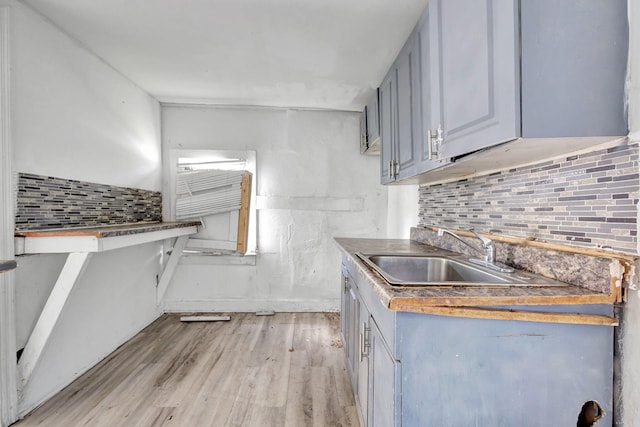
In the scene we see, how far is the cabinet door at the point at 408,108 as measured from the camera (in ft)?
5.46

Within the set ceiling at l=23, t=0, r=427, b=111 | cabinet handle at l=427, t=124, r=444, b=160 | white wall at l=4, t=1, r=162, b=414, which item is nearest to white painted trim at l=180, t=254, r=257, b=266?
white wall at l=4, t=1, r=162, b=414

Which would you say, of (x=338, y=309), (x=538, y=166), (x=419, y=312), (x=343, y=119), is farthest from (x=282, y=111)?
(x=419, y=312)

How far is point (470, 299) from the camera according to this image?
0.83 m

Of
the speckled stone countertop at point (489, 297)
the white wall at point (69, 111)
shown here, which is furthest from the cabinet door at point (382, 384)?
the white wall at point (69, 111)

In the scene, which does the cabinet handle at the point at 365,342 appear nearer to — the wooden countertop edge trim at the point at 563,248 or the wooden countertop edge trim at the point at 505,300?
the wooden countertop edge trim at the point at 505,300

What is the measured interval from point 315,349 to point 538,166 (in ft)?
6.45

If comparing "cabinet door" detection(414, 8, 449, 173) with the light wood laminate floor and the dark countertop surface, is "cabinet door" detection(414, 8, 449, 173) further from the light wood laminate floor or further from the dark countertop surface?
the dark countertop surface

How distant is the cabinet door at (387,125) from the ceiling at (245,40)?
Answer: 15 cm

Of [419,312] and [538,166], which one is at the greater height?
[538,166]

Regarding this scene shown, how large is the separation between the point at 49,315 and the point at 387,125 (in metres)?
2.34

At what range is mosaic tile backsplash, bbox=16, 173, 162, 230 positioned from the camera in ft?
5.40

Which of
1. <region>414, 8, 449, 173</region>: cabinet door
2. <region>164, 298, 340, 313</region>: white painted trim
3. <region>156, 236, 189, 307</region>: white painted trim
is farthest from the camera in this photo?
<region>164, 298, 340, 313</region>: white painted trim

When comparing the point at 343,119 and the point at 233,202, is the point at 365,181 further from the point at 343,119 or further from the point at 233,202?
the point at 233,202

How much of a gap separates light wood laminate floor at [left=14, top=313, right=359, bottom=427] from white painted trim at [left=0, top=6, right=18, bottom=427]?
0.90 feet
